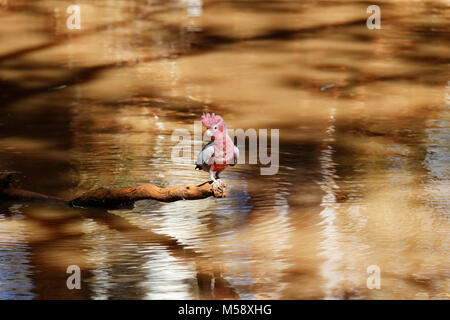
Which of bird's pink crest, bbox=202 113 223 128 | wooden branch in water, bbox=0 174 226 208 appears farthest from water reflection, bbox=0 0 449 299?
bird's pink crest, bbox=202 113 223 128

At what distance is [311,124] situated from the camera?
523 centimetres

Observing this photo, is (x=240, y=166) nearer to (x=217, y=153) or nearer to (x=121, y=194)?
(x=121, y=194)

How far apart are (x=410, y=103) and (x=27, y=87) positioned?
2.57 m

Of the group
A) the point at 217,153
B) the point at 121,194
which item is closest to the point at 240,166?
the point at 121,194

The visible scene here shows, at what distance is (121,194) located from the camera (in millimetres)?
3768

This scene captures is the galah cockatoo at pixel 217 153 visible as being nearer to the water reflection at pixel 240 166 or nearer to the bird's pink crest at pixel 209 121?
the bird's pink crest at pixel 209 121

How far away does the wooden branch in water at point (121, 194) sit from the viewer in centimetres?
351

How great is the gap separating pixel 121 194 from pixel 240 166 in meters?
0.89

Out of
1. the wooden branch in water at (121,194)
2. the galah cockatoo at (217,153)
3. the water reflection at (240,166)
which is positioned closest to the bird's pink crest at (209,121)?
the galah cockatoo at (217,153)

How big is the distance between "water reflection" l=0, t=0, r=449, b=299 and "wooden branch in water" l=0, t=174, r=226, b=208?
0.17 feet

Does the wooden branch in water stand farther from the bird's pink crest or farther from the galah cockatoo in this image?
the bird's pink crest

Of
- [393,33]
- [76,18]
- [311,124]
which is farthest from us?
[76,18]

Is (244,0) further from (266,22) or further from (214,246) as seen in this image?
(214,246)

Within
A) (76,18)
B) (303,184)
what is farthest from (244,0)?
(303,184)
